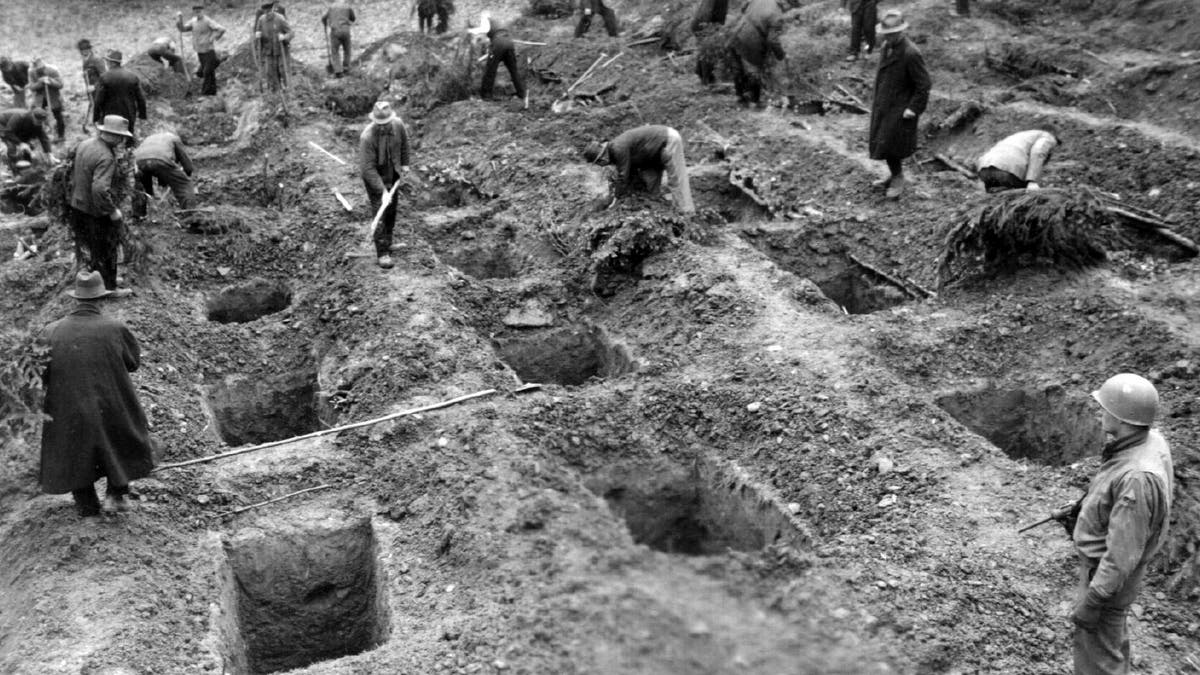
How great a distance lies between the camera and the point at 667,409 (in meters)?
7.88

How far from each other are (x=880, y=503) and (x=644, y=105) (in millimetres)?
Result: 9364

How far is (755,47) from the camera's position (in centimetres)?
1391

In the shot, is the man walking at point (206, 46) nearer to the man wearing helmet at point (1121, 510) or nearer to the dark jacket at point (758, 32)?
the dark jacket at point (758, 32)

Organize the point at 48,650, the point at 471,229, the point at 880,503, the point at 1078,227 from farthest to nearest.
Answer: the point at 471,229 < the point at 1078,227 < the point at 880,503 < the point at 48,650

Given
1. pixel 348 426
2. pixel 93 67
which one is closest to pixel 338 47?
pixel 93 67

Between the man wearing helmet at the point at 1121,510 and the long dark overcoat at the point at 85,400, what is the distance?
5334mm

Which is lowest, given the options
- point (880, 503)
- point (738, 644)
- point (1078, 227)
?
point (880, 503)

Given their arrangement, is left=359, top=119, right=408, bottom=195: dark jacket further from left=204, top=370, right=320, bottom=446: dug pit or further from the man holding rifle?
the man holding rifle

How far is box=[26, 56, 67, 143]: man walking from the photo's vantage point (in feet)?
52.5

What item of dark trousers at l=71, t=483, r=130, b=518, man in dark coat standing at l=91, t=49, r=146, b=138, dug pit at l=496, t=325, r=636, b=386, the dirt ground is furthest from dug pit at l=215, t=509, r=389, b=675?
man in dark coat standing at l=91, t=49, r=146, b=138

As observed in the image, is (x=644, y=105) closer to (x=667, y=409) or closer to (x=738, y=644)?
(x=667, y=409)

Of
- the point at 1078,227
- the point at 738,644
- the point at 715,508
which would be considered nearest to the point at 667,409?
the point at 715,508

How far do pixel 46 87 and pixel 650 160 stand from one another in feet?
34.7

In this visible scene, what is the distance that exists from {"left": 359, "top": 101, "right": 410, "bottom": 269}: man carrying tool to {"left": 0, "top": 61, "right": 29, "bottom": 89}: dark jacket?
10.9 m
